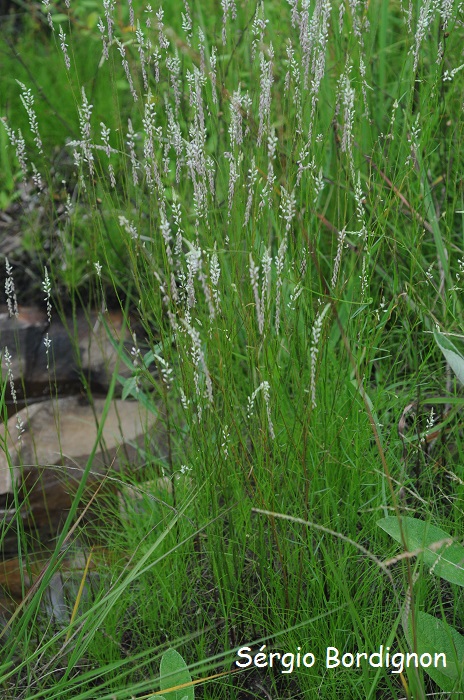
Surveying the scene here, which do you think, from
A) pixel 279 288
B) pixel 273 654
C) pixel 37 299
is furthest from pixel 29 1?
pixel 273 654

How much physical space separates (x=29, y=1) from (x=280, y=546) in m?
4.56

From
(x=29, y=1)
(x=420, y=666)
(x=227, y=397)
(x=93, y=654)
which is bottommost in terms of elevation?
(x=93, y=654)

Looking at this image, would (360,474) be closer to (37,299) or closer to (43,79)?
(37,299)

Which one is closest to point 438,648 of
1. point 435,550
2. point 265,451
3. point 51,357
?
point 435,550

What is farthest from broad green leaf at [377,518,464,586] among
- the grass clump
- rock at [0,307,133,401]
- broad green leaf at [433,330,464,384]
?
rock at [0,307,133,401]

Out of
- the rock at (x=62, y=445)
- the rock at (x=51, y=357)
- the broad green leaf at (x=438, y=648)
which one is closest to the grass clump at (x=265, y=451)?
the broad green leaf at (x=438, y=648)

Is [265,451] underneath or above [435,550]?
above

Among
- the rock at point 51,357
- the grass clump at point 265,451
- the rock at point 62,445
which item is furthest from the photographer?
the rock at point 51,357

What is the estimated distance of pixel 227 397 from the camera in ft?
5.28

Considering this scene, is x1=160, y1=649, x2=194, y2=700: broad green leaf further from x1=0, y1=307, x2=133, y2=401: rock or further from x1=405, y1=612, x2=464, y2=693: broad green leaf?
x1=0, y1=307, x2=133, y2=401: rock

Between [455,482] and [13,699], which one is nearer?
[13,699]

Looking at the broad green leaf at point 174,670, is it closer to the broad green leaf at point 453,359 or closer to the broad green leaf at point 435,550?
the broad green leaf at point 435,550

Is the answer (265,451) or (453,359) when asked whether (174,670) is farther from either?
(453,359)

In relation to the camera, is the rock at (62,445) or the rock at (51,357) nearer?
the rock at (62,445)
